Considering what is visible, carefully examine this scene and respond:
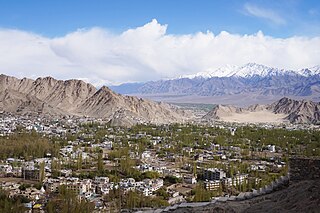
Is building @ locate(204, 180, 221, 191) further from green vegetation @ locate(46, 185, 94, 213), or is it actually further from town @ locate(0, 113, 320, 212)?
green vegetation @ locate(46, 185, 94, 213)

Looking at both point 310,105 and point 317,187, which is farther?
point 310,105

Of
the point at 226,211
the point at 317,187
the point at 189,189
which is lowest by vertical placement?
the point at 189,189

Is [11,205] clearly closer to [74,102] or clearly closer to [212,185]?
[212,185]

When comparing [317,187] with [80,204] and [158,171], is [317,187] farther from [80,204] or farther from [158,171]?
[158,171]

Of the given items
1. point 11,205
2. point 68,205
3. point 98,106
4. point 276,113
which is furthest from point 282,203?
point 276,113

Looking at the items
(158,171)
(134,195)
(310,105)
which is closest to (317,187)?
(134,195)

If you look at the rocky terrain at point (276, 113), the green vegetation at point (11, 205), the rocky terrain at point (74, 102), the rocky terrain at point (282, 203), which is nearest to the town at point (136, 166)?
the green vegetation at point (11, 205)
